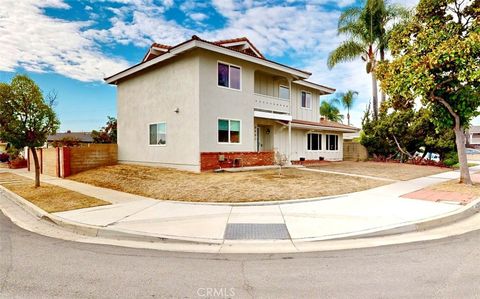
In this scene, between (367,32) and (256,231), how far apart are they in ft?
87.2

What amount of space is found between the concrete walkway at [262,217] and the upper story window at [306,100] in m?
16.3

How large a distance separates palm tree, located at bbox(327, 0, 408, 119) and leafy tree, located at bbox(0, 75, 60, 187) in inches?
987

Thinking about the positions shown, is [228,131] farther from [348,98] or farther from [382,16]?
[348,98]

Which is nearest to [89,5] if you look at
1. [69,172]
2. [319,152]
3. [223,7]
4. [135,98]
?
[135,98]

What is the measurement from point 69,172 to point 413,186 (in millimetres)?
19569

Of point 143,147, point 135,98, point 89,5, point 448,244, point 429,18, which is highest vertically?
point 89,5

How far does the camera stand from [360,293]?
3.53 m

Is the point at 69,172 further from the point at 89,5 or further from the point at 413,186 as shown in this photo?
the point at 413,186

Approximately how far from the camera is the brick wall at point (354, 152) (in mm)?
27375

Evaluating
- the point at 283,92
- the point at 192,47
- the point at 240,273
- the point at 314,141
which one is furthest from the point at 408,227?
the point at 314,141

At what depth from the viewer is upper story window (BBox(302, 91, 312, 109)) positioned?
25.0m

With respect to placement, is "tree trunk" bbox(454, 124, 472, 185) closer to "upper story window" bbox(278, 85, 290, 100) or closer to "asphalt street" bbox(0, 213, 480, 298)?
"asphalt street" bbox(0, 213, 480, 298)

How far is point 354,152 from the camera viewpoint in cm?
2789

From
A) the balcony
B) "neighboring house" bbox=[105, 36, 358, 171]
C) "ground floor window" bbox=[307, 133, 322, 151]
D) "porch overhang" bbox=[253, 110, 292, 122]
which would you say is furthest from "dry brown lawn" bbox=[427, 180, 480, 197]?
"ground floor window" bbox=[307, 133, 322, 151]
